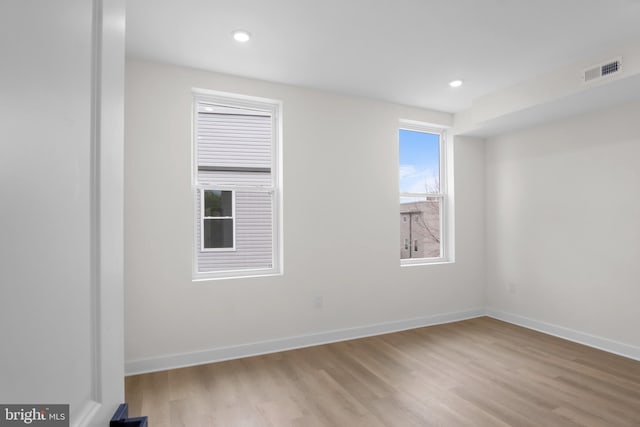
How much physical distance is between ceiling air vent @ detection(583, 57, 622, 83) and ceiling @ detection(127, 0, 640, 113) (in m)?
0.12

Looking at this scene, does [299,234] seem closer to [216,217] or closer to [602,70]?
[216,217]

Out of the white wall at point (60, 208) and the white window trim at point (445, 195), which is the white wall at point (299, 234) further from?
the white wall at point (60, 208)

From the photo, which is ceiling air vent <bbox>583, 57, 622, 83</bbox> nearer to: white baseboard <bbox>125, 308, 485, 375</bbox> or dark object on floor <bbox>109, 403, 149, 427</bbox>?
white baseboard <bbox>125, 308, 485, 375</bbox>

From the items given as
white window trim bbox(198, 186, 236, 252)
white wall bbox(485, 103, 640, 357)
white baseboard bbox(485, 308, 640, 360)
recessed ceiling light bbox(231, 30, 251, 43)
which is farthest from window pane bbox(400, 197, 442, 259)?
recessed ceiling light bbox(231, 30, 251, 43)

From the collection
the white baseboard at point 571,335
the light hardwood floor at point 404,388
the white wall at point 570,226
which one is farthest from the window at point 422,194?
the light hardwood floor at point 404,388

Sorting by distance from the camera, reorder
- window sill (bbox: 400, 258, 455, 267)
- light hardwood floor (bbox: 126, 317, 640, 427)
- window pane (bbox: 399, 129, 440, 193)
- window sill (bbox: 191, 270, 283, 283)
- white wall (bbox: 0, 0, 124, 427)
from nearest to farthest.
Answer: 1. white wall (bbox: 0, 0, 124, 427)
2. light hardwood floor (bbox: 126, 317, 640, 427)
3. window sill (bbox: 191, 270, 283, 283)
4. window sill (bbox: 400, 258, 455, 267)
5. window pane (bbox: 399, 129, 440, 193)

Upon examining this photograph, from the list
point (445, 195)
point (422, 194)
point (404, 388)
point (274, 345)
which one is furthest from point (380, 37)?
point (274, 345)

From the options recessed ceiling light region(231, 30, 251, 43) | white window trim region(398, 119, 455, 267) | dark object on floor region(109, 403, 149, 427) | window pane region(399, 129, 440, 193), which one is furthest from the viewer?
white window trim region(398, 119, 455, 267)

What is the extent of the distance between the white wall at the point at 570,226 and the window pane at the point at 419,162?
792 millimetres

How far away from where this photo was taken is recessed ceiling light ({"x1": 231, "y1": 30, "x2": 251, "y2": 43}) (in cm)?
250

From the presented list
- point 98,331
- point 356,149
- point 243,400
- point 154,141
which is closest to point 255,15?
point 154,141

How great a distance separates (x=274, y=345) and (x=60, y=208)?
125 inches

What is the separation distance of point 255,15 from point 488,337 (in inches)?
155

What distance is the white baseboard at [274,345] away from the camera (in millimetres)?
2877
